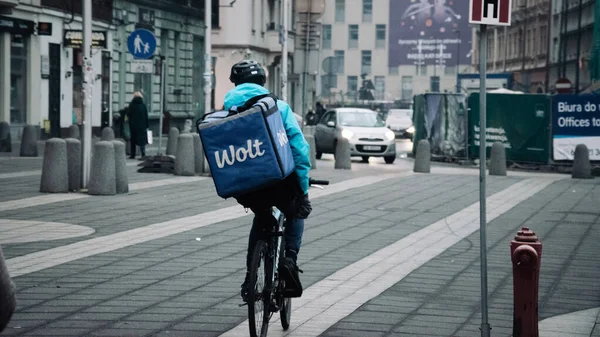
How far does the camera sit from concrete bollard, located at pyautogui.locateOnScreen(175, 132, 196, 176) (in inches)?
910

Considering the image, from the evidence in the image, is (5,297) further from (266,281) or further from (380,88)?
(380,88)

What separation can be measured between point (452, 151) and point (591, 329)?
2705cm

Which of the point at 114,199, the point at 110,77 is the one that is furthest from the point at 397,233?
the point at 110,77

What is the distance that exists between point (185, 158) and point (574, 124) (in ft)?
36.2

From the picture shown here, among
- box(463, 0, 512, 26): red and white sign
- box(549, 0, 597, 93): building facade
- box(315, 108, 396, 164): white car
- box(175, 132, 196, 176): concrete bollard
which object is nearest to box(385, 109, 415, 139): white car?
box(549, 0, 597, 93): building facade

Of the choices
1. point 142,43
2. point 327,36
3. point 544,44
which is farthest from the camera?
point 327,36

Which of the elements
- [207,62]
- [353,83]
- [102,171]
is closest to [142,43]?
[207,62]

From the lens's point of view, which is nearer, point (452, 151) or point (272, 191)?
point (272, 191)

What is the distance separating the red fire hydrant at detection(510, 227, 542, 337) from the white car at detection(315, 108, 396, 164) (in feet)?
83.9

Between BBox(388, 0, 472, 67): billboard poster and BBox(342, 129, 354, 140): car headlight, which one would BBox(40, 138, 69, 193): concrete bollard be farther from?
BBox(388, 0, 472, 67): billboard poster

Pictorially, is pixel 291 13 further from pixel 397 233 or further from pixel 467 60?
pixel 397 233

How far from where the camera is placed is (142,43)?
28.0 m

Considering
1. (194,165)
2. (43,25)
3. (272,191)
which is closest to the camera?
(272,191)

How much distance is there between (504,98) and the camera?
31609 mm
